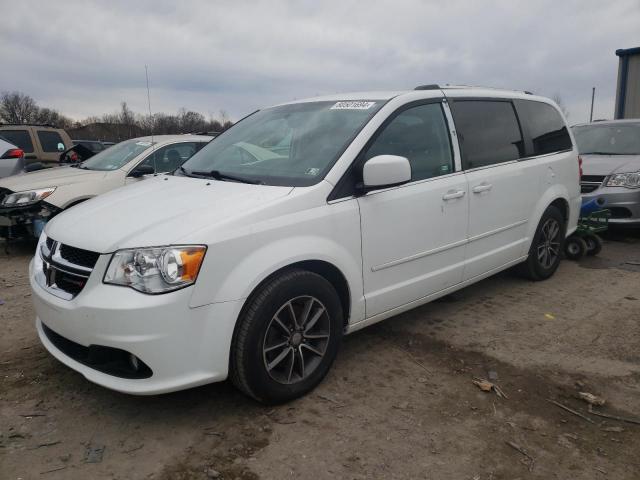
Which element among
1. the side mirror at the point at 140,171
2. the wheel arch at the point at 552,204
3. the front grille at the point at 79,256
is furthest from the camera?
the side mirror at the point at 140,171

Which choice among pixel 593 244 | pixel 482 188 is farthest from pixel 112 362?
pixel 593 244

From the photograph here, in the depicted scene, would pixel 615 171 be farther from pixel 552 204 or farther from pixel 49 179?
pixel 49 179

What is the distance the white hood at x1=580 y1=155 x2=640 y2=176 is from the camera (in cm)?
708

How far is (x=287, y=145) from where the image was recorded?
11.9ft

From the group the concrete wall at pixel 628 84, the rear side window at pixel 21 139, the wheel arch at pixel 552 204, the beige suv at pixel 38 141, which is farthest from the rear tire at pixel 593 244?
the rear side window at pixel 21 139

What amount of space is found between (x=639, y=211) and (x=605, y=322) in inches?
134

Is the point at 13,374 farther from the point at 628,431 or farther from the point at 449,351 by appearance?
the point at 628,431

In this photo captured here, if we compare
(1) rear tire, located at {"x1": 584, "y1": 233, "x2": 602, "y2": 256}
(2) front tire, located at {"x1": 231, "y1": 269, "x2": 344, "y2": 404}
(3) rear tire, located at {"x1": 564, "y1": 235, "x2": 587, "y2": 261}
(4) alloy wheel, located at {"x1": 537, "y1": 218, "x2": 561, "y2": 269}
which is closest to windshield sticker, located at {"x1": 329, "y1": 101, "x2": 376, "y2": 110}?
(2) front tire, located at {"x1": 231, "y1": 269, "x2": 344, "y2": 404}

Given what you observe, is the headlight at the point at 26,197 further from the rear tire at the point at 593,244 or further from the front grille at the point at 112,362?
the rear tire at the point at 593,244

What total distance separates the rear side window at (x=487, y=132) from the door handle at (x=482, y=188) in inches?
6.3

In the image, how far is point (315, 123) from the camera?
3725 millimetres

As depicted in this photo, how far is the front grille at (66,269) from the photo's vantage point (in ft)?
9.05

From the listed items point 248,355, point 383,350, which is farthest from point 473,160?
point 248,355

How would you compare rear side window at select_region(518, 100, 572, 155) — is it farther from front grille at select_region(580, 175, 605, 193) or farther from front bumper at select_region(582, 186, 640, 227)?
front grille at select_region(580, 175, 605, 193)
